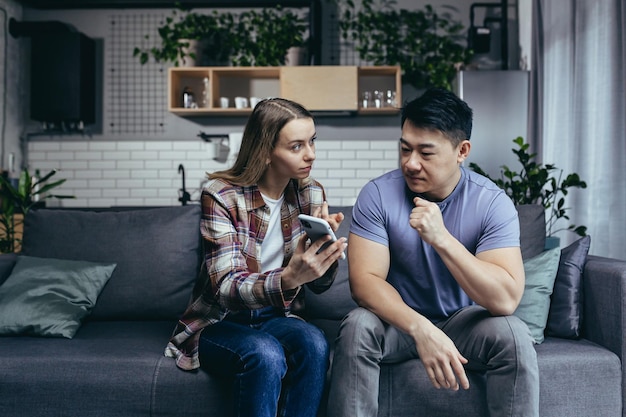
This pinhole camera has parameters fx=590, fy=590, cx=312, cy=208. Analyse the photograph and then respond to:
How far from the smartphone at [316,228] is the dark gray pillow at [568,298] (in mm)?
955

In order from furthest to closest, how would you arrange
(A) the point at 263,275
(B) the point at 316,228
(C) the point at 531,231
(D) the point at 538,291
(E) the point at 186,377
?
(C) the point at 531,231, (D) the point at 538,291, (E) the point at 186,377, (A) the point at 263,275, (B) the point at 316,228

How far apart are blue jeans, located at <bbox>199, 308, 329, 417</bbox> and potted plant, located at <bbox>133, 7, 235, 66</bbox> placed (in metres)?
3.51

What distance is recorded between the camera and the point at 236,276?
5.36ft

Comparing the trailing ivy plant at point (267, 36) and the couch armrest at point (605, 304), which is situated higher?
the trailing ivy plant at point (267, 36)

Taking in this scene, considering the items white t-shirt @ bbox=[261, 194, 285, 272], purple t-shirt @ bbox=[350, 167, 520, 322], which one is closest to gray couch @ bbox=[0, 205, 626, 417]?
purple t-shirt @ bbox=[350, 167, 520, 322]

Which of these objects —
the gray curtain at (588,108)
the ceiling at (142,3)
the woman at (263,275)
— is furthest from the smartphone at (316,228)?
the ceiling at (142,3)

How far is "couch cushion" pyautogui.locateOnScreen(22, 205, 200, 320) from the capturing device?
7.32 feet

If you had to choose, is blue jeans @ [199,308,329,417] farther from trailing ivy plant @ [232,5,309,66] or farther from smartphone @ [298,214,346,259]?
trailing ivy plant @ [232,5,309,66]

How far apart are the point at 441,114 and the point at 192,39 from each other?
3523 mm

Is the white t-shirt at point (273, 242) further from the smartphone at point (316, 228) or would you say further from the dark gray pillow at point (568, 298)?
the dark gray pillow at point (568, 298)

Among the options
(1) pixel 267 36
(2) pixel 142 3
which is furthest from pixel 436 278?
(2) pixel 142 3

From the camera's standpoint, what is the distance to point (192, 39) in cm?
479

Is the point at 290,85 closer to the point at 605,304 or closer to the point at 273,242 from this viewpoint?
the point at 273,242

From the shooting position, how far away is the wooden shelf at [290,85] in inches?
181
